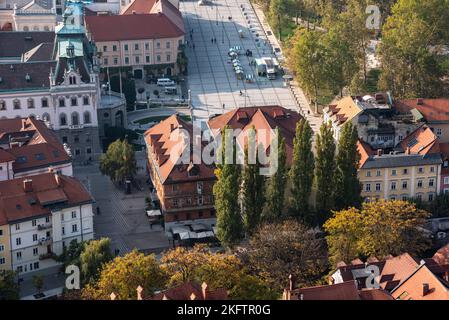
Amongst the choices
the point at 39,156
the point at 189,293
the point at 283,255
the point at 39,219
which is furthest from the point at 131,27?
the point at 189,293

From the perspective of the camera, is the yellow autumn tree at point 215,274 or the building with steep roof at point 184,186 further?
the building with steep roof at point 184,186

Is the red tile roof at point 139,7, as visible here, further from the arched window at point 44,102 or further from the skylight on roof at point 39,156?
the skylight on roof at point 39,156

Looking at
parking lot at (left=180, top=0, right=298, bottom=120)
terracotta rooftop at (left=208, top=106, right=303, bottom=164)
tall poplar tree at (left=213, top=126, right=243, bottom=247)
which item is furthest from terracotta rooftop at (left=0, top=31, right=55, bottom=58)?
tall poplar tree at (left=213, top=126, right=243, bottom=247)

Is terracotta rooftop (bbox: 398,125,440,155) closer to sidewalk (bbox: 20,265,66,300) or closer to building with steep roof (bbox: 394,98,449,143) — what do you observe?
building with steep roof (bbox: 394,98,449,143)

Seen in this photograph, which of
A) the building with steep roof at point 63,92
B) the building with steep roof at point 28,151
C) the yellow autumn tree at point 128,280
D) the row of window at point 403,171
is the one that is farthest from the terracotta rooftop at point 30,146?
the row of window at point 403,171

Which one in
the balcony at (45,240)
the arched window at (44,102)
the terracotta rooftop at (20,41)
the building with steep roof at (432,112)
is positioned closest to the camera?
the balcony at (45,240)
